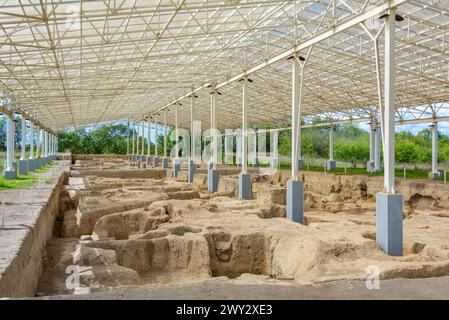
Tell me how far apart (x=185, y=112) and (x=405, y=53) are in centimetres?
3098

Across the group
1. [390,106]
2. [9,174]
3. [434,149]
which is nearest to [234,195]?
[9,174]

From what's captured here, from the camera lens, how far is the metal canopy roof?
44.5ft

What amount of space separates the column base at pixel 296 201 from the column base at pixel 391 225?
16.2 ft

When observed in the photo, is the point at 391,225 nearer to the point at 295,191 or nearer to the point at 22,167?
the point at 295,191

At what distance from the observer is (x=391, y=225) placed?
405 inches

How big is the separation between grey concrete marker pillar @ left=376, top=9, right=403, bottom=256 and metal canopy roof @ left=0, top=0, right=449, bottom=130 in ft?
3.74

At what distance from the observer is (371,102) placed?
3142 centimetres

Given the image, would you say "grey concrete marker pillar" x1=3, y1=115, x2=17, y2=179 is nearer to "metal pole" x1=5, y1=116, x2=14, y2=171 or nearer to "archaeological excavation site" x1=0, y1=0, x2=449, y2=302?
"metal pole" x1=5, y1=116, x2=14, y2=171

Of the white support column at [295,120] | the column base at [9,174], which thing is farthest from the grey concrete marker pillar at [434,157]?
the column base at [9,174]

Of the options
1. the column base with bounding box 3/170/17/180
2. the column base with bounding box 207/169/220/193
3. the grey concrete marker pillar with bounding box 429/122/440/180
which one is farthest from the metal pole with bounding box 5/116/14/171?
the grey concrete marker pillar with bounding box 429/122/440/180

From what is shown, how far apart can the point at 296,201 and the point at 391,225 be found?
17.2 feet

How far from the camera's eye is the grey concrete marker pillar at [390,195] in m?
10.3

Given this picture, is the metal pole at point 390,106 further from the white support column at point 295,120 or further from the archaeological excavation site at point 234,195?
the white support column at point 295,120

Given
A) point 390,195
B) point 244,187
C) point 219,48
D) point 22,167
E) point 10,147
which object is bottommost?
point 244,187
